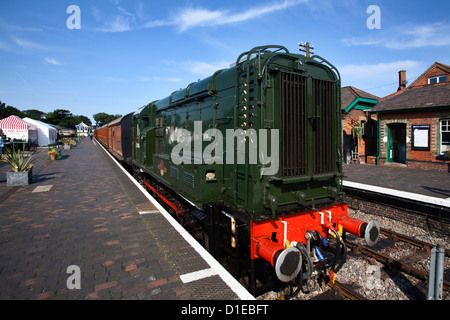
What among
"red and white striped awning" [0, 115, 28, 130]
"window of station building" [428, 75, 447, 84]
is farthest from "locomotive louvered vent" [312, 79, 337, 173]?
"red and white striped awning" [0, 115, 28, 130]

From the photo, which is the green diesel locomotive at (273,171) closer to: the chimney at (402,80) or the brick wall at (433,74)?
the brick wall at (433,74)

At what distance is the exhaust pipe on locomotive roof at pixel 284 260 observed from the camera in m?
3.35

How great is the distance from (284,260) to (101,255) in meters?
3.02

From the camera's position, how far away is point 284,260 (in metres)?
3.38

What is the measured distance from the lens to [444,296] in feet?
14.4

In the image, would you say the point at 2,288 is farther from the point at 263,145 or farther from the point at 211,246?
the point at 263,145


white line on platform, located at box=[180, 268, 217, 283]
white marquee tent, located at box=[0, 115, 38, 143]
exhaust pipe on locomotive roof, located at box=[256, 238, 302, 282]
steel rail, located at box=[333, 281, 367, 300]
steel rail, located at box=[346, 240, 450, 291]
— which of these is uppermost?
white marquee tent, located at box=[0, 115, 38, 143]

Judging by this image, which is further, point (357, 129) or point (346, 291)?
point (357, 129)

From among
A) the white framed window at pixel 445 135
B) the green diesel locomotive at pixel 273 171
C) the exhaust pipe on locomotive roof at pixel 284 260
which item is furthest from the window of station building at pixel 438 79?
the exhaust pipe on locomotive roof at pixel 284 260

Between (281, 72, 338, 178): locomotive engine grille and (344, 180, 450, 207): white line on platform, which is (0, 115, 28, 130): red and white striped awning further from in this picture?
(281, 72, 338, 178): locomotive engine grille

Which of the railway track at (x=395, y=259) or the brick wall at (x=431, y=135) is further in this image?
the brick wall at (x=431, y=135)

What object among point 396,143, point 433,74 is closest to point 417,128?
point 396,143

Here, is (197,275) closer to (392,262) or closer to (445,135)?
(392,262)

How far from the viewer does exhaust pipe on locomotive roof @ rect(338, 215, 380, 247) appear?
4.12 m
